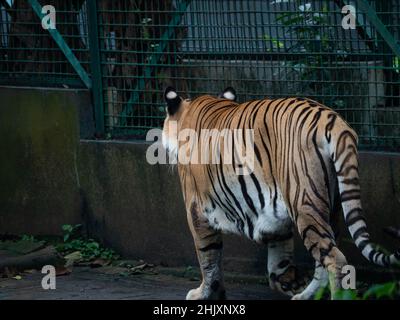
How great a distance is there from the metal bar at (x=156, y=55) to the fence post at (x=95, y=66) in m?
0.22

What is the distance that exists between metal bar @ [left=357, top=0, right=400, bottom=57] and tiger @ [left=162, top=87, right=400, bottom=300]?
115cm

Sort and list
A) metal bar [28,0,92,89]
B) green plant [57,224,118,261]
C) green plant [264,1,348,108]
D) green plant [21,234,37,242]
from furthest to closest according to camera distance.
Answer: green plant [21,234,37,242] → metal bar [28,0,92,89] → green plant [57,224,118,261] → green plant [264,1,348,108]

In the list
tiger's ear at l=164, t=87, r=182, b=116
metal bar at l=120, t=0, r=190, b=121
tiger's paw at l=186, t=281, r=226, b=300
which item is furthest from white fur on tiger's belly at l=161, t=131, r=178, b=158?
metal bar at l=120, t=0, r=190, b=121

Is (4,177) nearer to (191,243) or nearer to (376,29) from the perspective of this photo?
(191,243)

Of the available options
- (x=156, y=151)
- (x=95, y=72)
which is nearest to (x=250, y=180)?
(x=156, y=151)

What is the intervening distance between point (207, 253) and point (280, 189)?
1020 millimetres

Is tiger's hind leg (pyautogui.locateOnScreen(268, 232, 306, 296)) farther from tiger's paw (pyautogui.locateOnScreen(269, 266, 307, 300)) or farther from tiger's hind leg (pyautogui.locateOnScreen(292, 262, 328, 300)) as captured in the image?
tiger's hind leg (pyautogui.locateOnScreen(292, 262, 328, 300))

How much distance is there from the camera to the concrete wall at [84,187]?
905 centimetres

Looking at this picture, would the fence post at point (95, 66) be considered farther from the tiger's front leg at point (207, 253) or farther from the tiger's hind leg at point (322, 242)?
the tiger's hind leg at point (322, 242)

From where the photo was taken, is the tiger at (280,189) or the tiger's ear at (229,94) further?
the tiger's ear at (229,94)

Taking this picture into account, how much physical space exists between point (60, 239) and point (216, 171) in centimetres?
270

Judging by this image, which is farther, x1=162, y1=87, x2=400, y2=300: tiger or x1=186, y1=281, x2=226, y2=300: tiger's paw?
x1=186, y1=281, x2=226, y2=300: tiger's paw

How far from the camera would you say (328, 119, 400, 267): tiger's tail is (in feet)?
21.6

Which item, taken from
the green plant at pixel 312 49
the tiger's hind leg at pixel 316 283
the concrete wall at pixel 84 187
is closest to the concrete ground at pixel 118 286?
the concrete wall at pixel 84 187
